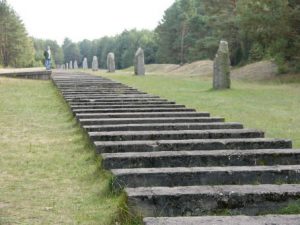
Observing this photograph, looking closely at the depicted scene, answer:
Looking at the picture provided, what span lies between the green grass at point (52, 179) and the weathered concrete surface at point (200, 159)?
Result: 10.4 inches

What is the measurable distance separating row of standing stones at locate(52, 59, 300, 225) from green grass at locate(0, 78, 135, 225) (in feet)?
0.76

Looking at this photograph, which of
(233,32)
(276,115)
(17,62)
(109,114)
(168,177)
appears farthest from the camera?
(17,62)

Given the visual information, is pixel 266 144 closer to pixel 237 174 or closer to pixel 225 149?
pixel 225 149

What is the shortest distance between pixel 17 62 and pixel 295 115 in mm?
69049

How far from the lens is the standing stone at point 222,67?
727 inches

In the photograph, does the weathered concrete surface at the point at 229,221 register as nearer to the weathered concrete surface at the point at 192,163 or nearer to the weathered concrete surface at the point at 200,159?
the weathered concrete surface at the point at 192,163

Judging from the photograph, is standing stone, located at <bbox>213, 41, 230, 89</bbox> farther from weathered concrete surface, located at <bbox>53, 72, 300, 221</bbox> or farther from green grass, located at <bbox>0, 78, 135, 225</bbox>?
green grass, located at <bbox>0, 78, 135, 225</bbox>

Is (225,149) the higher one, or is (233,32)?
(233,32)

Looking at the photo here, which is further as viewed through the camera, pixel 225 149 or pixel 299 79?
pixel 299 79

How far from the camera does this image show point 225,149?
20.0 feet

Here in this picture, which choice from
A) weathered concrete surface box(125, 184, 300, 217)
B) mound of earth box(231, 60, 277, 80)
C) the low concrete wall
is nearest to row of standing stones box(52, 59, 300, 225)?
weathered concrete surface box(125, 184, 300, 217)

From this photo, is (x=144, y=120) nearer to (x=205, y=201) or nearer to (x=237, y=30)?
(x=205, y=201)

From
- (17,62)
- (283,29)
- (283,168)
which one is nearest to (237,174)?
(283,168)

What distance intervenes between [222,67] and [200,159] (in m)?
13.7
